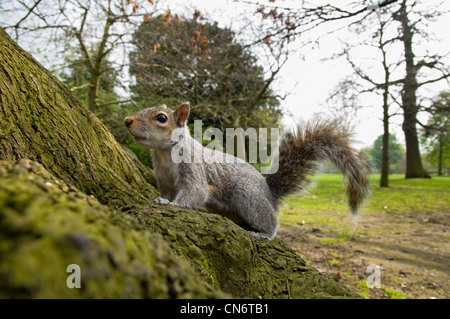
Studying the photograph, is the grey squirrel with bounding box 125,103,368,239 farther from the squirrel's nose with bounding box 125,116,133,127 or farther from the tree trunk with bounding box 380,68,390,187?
the tree trunk with bounding box 380,68,390,187

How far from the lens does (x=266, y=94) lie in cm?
902

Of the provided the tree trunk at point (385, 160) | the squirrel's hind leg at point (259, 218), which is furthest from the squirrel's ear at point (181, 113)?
the tree trunk at point (385, 160)

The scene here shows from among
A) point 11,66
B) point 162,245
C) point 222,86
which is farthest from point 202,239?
point 222,86

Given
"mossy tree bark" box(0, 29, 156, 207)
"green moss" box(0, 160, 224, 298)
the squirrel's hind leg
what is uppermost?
"mossy tree bark" box(0, 29, 156, 207)

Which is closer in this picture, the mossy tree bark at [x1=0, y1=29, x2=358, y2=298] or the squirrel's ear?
the mossy tree bark at [x1=0, y1=29, x2=358, y2=298]

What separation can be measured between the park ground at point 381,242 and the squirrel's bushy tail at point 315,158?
11 cm

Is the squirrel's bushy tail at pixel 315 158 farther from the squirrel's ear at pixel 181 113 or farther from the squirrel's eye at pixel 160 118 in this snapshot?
the squirrel's eye at pixel 160 118

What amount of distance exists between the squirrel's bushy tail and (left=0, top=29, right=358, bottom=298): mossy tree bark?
1037 mm

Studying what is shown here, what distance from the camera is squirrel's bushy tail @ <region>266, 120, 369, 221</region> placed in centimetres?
228

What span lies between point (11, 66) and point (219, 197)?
161 centimetres

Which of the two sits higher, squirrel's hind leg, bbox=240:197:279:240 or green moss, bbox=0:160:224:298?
green moss, bbox=0:160:224:298

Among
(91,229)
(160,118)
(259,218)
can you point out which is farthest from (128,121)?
(91,229)

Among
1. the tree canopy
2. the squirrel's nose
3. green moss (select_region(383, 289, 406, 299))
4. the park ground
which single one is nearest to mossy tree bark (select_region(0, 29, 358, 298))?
the squirrel's nose
